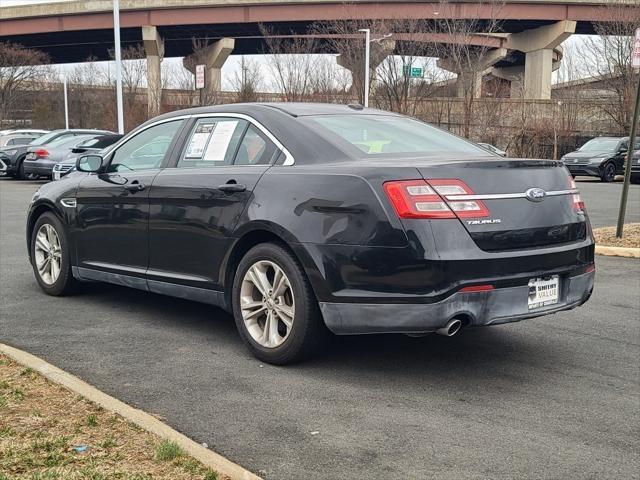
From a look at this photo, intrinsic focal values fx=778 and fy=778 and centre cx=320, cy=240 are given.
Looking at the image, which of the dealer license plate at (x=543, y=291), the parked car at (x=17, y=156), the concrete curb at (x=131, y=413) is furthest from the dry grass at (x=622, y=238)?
the parked car at (x=17, y=156)

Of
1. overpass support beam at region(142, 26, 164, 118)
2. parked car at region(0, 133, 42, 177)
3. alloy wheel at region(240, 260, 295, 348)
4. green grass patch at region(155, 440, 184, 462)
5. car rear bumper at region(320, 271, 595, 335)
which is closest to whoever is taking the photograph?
green grass patch at region(155, 440, 184, 462)

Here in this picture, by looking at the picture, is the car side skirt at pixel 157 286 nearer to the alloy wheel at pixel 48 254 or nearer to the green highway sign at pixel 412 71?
the alloy wheel at pixel 48 254

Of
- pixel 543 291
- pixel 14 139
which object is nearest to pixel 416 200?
pixel 543 291

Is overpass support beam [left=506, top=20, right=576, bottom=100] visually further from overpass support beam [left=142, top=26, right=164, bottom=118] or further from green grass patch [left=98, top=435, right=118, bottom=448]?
green grass patch [left=98, top=435, right=118, bottom=448]

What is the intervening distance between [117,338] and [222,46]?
50868 mm

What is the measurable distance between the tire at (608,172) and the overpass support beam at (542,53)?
25.5 meters

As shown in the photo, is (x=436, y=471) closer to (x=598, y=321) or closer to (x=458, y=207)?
(x=458, y=207)

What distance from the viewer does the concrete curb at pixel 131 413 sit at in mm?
3191

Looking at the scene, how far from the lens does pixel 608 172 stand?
81.3 ft

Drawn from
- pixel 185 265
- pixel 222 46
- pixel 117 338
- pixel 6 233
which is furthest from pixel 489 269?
pixel 222 46

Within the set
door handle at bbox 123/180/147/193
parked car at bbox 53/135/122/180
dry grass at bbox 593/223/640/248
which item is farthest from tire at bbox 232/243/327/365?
parked car at bbox 53/135/122/180

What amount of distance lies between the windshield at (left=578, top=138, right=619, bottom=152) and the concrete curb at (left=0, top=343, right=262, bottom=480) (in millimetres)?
23660

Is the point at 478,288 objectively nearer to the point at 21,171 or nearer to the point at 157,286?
the point at 157,286

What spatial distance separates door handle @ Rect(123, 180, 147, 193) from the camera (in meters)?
5.70
